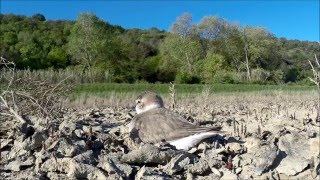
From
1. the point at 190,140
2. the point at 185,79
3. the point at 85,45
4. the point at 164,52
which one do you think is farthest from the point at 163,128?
the point at 164,52

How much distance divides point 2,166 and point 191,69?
64992mm

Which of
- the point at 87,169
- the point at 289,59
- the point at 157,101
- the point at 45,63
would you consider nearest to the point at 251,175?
the point at 87,169

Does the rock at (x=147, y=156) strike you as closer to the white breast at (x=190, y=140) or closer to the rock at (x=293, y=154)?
the white breast at (x=190, y=140)

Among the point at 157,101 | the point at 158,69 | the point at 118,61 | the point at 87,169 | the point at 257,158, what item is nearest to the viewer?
the point at 87,169

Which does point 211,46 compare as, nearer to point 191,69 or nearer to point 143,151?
point 191,69

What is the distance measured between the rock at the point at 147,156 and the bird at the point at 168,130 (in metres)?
0.43

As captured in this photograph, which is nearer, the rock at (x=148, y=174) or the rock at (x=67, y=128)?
the rock at (x=148, y=174)

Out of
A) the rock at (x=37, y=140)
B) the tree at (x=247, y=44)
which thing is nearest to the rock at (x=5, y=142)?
the rock at (x=37, y=140)

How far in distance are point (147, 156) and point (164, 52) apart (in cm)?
6976

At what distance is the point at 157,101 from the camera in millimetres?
4758

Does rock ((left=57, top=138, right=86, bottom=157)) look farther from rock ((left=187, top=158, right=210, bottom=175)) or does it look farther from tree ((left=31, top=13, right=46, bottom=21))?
tree ((left=31, top=13, right=46, bottom=21))

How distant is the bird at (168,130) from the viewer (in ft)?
12.3

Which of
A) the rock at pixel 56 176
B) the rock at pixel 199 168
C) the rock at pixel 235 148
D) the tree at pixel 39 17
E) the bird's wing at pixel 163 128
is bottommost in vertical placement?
the rock at pixel 56 176

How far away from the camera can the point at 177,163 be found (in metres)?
3.25
